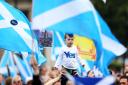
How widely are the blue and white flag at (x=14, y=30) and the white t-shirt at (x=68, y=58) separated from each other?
0.86m

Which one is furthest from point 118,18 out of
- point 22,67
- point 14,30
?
point 14,30

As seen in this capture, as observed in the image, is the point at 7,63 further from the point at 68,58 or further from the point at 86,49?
the point at 86,49

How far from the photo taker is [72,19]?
13.7m

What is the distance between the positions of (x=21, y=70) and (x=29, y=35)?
75.5 inches

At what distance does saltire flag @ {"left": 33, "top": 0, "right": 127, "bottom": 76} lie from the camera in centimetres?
1363

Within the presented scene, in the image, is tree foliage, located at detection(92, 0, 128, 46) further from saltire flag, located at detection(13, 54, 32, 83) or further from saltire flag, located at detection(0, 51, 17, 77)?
saltire flag, located at detection(0, 51, 17, 77)

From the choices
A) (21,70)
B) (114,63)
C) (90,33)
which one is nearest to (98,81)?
(90,33)

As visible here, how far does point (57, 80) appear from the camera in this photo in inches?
588

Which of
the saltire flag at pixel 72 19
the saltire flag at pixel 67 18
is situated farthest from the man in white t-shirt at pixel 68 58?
the saltire flag at pixel 67 18

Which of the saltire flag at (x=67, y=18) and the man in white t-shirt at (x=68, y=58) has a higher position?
the saltire flag at (x=67, y=18)

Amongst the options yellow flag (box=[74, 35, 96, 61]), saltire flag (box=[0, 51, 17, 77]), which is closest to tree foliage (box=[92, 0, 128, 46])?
yellow flag (box=[74, 35, 96, 61])

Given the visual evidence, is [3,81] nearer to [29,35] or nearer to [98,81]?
[29,35]

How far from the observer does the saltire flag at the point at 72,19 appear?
44.7ft

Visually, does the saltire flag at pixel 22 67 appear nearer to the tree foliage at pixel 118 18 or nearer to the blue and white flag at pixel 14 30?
the blue and white flag at pixel 14 30
